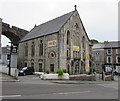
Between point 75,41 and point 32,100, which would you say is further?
point 75,41

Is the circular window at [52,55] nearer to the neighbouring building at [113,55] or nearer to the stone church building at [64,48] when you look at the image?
the stone church building at [64,48]

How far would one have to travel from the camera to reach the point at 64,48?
32.3 meters

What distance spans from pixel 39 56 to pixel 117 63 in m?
28.5

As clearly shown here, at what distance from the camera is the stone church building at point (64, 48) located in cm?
3195

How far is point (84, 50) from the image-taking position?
122 ft

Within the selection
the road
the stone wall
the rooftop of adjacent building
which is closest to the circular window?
the stone wall

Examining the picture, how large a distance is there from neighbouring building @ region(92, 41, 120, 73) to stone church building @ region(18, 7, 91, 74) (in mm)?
17014

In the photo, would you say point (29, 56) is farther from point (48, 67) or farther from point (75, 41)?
point (75, 41)

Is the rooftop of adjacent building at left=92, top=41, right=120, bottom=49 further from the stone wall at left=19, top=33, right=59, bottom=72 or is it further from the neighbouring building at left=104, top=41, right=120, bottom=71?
the stone wall at left=19, top=33, right=59, bottom=72

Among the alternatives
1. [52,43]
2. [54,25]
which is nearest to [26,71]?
[52,43]

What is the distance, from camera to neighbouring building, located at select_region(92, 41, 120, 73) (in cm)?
5312

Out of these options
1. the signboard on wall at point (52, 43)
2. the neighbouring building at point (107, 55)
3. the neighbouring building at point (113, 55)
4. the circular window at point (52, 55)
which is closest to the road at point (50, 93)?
the circular window at point (52, 55)

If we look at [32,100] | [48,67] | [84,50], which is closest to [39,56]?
[48,67]

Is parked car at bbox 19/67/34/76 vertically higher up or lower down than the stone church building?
lower down
